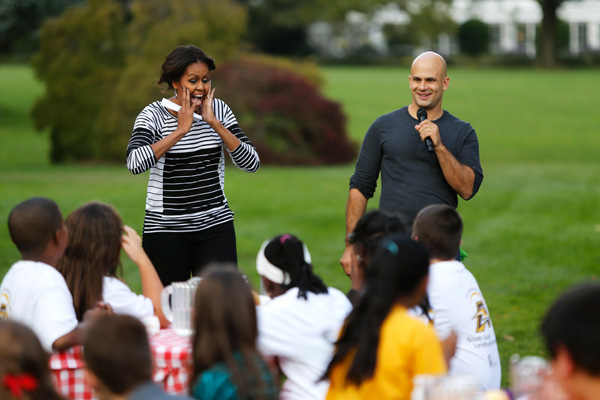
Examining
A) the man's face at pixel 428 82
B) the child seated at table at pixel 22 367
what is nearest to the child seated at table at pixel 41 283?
the child seated at table at pixel 22 367

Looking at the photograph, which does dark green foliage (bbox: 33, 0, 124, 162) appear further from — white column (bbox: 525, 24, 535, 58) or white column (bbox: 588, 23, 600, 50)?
white column (bbox: 588, 23, 600, 50)

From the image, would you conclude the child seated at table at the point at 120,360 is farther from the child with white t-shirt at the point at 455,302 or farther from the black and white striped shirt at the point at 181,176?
the black and white striped shirt at the point at 181,176

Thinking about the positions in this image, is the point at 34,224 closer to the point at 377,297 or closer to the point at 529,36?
the point at 377,297

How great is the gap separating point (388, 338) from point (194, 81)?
8.09 feet

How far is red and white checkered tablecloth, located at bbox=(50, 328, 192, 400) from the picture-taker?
4.08m

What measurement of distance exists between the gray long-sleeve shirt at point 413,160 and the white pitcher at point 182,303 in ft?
5.37

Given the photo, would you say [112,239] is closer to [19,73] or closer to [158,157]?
[158,157]

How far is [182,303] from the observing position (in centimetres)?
429

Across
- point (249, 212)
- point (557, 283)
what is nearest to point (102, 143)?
point (249, 212)

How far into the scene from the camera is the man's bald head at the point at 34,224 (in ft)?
13.3

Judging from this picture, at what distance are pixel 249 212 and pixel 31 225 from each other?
10.1m

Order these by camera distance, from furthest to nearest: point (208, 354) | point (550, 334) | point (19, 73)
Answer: point (19, 73)
point (208, 354)
point (550, 334)

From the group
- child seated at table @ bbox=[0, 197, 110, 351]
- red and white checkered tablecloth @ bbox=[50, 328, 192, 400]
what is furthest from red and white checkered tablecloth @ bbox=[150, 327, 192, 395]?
child seated at table @ bbox=[0, 197, 110, 351]

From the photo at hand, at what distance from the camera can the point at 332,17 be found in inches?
2608
